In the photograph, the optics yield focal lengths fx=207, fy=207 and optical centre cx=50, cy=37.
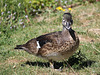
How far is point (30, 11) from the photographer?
26.7 feet

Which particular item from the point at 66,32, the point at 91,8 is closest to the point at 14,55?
the point at 66,32

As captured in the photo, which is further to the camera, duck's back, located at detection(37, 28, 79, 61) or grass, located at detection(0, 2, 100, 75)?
grass, located at detection(0, 2, 100, 75)

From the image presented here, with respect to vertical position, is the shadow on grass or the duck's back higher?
the duck's back

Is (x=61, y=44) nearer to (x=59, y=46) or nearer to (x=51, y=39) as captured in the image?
(x=59, y=46)

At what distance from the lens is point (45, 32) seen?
686cm

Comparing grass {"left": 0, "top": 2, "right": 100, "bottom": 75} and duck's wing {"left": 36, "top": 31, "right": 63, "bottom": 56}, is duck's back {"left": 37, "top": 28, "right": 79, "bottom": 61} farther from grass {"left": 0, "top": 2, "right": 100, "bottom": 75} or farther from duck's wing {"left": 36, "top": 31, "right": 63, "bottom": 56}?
grass {"left": 0, "top": 2, "right": 100, "bottom": 75}

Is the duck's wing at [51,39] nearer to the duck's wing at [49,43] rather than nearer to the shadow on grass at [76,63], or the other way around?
the duck's wing at [49,43]

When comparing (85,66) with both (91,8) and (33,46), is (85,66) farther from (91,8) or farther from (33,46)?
(91,8)

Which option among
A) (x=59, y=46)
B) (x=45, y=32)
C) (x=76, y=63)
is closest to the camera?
(x=59, y=46)

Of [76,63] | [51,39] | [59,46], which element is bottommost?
[76,63]

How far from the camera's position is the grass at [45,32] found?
14.7ft

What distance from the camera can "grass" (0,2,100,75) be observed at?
176 inches

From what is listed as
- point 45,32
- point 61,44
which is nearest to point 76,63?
point 61,44

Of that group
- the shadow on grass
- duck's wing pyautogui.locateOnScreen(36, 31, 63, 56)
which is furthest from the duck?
the shadow on grass
